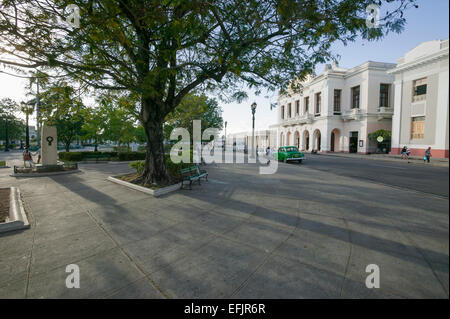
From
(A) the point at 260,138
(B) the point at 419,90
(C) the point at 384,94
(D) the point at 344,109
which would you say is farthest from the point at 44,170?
(A) the point at 260,138

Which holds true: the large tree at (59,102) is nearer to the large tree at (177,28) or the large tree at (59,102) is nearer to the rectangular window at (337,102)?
the large tree at (177,28)

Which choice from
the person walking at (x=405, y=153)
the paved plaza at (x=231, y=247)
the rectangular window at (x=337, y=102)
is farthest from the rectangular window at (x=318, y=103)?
the paved plaza at (x=231, y=247)

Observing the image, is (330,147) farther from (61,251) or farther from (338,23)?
(61,251)

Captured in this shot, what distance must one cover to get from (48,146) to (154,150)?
370 inches

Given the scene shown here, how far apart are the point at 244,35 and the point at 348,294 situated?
703cm

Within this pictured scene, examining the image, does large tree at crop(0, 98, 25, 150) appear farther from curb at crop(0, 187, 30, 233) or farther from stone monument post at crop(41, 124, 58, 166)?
curb at crop(0, 187, 30, 233)

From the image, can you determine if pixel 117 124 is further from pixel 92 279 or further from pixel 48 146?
pixel 92 279

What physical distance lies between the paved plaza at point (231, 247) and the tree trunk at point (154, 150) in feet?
7.68

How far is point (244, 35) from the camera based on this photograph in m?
6.69

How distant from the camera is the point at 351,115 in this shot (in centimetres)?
3725

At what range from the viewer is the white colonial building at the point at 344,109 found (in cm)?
3516

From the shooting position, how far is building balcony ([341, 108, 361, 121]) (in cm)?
3637
